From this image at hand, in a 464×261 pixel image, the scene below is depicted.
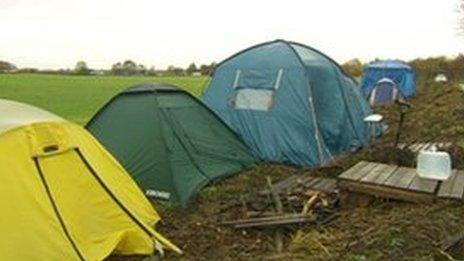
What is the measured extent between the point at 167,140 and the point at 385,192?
11.3 feet

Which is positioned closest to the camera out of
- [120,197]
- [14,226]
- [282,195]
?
[14,226]

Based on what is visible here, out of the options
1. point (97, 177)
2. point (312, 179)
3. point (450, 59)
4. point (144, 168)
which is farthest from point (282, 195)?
point (450, 59)

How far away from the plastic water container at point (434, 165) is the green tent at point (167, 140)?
128 inches

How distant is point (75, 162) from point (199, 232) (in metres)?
1.83

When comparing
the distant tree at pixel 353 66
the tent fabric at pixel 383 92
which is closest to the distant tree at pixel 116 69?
the distant tree at pixel 353 66

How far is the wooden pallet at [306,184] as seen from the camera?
29.1ft

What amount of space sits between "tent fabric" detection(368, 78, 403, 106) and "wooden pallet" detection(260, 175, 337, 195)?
17.0 metres

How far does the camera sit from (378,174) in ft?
26.3

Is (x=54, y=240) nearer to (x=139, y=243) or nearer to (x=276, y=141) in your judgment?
(x=139, y=243)

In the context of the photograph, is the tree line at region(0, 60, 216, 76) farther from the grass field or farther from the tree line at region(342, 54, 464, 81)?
the grass field

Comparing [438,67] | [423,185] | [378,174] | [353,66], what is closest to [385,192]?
[423,185]

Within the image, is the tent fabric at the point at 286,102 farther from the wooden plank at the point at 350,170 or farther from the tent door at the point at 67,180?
the tent door at the point at 67,180

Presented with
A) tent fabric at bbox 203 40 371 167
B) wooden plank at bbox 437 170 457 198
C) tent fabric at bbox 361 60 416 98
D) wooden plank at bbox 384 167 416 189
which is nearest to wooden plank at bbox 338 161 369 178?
wooden plank at bbox 384 167 416 189

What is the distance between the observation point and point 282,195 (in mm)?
8539
